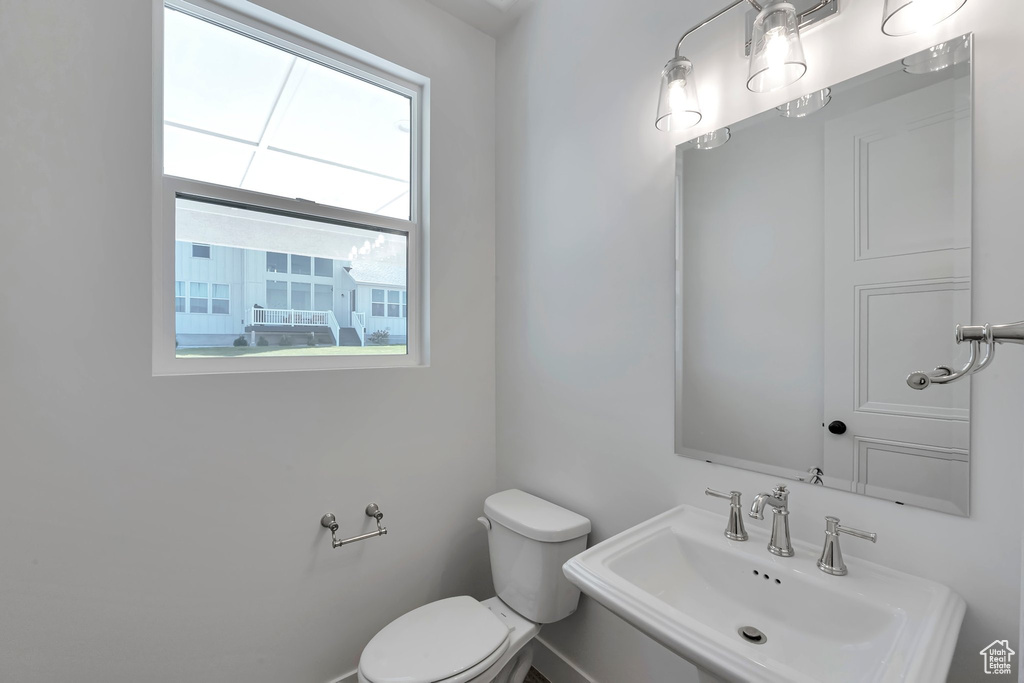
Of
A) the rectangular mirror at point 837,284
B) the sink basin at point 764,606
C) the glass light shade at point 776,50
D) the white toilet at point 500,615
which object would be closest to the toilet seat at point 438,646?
the white toilet at point 500,615

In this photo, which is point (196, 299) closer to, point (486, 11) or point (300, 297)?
point (300, 297)

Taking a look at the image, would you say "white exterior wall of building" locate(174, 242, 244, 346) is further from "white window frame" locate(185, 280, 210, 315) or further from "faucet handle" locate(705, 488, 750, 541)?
"faucet handle" locate(705, 488, 750, 541)

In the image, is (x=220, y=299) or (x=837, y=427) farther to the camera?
(x=220, y=299)

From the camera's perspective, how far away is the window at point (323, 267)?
1600 mm

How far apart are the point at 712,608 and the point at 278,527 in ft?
4.18

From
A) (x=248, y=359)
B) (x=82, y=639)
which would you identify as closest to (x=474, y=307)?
(x=248, y=359)

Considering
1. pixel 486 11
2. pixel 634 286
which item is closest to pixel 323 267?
pixel 634 286

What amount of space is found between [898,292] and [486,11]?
5.75 feet

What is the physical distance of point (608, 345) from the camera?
1.49 metres

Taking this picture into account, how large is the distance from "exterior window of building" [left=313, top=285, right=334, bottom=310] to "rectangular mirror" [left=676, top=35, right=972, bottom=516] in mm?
1188

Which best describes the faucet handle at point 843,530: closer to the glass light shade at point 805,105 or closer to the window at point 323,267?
the glass light shade at point 805,105

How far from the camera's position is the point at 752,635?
0.95 metres

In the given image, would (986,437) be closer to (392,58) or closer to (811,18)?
(811,18)

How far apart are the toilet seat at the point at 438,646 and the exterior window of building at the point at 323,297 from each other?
1.08 meters
